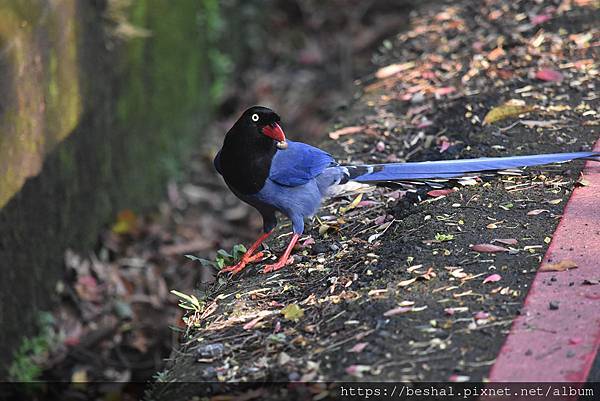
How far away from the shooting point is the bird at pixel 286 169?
3.82 metres

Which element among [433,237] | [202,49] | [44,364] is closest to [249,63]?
[202,49]

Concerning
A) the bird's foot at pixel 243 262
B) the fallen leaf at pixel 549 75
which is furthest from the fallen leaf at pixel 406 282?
the fallen leaf at pixel 549 75

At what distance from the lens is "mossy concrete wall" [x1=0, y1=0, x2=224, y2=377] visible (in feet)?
14.6

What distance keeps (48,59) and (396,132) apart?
1.75m

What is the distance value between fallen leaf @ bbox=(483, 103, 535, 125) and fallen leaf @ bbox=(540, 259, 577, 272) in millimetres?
1465

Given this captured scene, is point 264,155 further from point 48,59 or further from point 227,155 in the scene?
point 48,59

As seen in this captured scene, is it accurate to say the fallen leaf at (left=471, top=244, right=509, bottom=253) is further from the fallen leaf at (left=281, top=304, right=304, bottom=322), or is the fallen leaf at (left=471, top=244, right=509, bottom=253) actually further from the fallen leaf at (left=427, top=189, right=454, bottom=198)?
the fallen leaf at (left=281, top=304, right=304, bottom=322)

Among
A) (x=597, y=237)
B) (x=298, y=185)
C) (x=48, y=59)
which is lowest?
(x=597, y=237)

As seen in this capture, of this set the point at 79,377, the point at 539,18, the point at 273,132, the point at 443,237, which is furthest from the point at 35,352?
the point at 539,18

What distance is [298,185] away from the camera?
385cm

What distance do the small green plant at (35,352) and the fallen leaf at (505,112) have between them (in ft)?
7.62

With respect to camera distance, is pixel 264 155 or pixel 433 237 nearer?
pixel 433 237

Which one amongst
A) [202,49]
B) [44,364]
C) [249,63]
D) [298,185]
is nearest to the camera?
[298,185]

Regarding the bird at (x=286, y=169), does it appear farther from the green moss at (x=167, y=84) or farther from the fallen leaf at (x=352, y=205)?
the green moss at (x=167, y=84)
